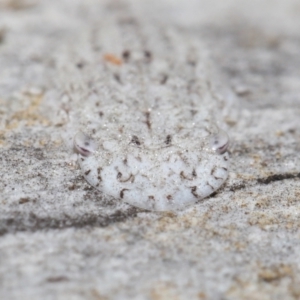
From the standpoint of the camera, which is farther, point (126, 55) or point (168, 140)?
point (126, 55)

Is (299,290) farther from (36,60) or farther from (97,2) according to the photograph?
(97,2)

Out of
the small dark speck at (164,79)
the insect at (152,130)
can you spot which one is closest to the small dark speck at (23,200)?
the insect at (152,130)

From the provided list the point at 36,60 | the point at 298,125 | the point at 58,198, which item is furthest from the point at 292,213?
the point at 36,60

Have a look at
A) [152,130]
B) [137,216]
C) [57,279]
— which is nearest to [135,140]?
[152,130]

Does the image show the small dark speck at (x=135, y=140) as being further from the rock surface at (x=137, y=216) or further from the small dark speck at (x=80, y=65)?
the small dark speck at (x=80, y=65)

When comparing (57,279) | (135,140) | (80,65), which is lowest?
(57,279)

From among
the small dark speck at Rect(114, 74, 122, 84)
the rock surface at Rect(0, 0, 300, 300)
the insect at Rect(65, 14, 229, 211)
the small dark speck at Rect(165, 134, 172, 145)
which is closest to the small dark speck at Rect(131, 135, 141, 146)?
the insect at Rect(65, 14, 229, 211)

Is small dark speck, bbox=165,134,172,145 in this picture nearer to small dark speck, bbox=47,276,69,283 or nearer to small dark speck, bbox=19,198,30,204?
small dark speck, bbox=19,198,30,204

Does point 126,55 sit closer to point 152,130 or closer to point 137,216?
point 152,130
